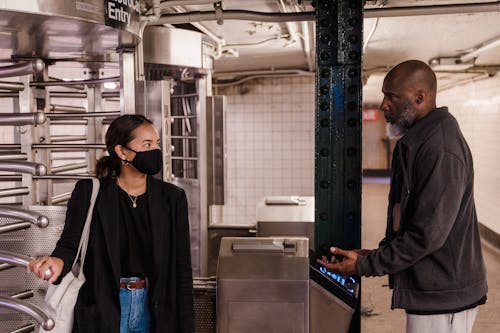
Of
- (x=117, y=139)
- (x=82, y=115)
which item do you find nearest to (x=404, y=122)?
(x=117, y=139)

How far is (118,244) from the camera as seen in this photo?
223 centimetres

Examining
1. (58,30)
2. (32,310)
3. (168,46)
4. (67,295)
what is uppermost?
(168,46)

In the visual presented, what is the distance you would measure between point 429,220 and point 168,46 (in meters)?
3.00

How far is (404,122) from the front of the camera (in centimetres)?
235

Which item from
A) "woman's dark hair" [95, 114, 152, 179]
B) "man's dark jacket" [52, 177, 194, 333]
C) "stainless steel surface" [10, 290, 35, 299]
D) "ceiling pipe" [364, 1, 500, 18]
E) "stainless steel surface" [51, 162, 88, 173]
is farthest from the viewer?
"stainless steel surface" [51, 162, 88, 173]

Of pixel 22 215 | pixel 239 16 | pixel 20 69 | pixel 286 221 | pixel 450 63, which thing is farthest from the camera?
pixel 450 63

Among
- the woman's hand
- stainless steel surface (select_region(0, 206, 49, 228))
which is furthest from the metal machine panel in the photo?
stainless steel surface (select_region(0, 206, 49, 228))

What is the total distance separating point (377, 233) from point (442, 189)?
23.4 ft

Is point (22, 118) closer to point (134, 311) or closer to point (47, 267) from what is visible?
point (47, 267)

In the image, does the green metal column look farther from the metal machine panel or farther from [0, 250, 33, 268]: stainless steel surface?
[0, 250, 33, 268]: stainless steel surface

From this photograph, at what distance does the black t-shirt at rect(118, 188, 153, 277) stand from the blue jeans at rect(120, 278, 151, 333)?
0.19ft

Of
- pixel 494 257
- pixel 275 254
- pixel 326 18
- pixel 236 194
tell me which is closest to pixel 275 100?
pixel 236 194

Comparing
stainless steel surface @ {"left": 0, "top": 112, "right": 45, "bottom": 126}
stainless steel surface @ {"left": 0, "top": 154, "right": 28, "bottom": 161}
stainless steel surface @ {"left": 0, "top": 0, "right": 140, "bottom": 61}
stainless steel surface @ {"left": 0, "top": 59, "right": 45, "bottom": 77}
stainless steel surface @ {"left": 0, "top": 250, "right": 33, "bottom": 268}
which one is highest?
stainless steel surface @ {"left": 0, "top": 0, "right": 140, "bottom": 61}

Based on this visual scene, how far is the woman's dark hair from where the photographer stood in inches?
91.7
